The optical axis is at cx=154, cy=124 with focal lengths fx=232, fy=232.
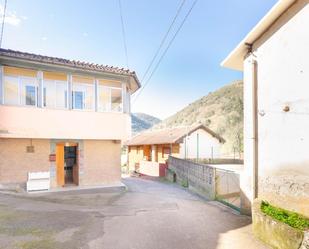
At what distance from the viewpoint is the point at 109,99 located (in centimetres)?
1338

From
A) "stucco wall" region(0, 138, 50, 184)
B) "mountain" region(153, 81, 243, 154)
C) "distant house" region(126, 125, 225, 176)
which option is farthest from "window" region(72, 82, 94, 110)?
"mountain" region(153, 81, 243, 154)

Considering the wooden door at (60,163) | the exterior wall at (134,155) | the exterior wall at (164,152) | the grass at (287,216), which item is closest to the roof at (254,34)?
the grass at (287,216)

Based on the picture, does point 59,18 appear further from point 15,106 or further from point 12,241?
point 12,241

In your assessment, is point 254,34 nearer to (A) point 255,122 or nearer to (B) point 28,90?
(A) point 255,122

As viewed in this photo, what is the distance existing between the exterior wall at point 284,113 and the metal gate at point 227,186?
9.42 feet

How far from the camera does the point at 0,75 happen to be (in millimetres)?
10633

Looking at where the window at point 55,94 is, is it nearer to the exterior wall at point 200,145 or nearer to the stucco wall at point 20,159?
the stucco wall at point 20,159

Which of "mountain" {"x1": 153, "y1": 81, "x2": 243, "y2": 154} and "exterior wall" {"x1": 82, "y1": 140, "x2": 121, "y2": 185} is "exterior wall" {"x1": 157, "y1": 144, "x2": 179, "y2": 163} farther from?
"mountain" {"x1": 153, "y1": 81, "x2": 243, "y2": 154}

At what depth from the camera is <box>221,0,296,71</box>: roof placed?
21.3 feet

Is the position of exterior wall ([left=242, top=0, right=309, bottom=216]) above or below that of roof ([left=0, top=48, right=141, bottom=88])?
below

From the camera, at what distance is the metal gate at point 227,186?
10848 millimetres

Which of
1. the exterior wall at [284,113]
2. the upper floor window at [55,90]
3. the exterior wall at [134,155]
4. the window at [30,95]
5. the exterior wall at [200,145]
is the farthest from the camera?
the exterior wall at [134,155]

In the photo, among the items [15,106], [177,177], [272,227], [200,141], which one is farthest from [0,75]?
[200,141]

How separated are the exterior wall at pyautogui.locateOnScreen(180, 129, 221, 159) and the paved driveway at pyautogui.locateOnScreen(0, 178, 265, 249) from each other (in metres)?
15.8
